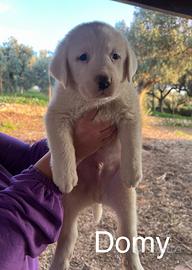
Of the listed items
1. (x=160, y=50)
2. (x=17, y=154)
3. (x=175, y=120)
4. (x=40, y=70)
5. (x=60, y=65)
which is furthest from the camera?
(x=175, y=120)

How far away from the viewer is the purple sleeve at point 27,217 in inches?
23.4

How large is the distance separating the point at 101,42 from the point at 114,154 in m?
0.25

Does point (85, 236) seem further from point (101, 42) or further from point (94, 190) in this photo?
point (101, 42)

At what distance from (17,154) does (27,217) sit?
11.2 inches

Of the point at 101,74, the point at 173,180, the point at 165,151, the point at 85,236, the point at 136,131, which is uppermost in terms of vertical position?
the point at 101,74

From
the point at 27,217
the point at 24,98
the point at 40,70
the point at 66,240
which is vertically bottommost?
the point at 66,240

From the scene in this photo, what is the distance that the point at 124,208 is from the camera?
0.79 meters

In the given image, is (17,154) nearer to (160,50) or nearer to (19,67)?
(19,67)

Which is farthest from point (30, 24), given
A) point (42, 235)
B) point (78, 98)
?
point (42, 235)

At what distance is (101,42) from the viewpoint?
2.26 ft

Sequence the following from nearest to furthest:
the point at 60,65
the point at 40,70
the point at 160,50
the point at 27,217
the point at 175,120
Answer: the point at 27,217 → the point at 60,65 → the point at 40,70 → the point at 160,50 → the point at 175,120

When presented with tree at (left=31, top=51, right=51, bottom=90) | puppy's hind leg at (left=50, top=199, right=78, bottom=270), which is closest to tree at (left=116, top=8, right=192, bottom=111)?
tree at (left=31, top=51, right=51, bottom=90)

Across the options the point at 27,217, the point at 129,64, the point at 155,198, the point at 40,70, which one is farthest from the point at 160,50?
the point at 27,217

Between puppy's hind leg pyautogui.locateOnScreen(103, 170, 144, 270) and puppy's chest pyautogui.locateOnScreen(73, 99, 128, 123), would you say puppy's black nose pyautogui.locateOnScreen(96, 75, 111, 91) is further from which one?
puppy's hind leg pyautogui.locateOnScreen(103, 170, 144, 270)
